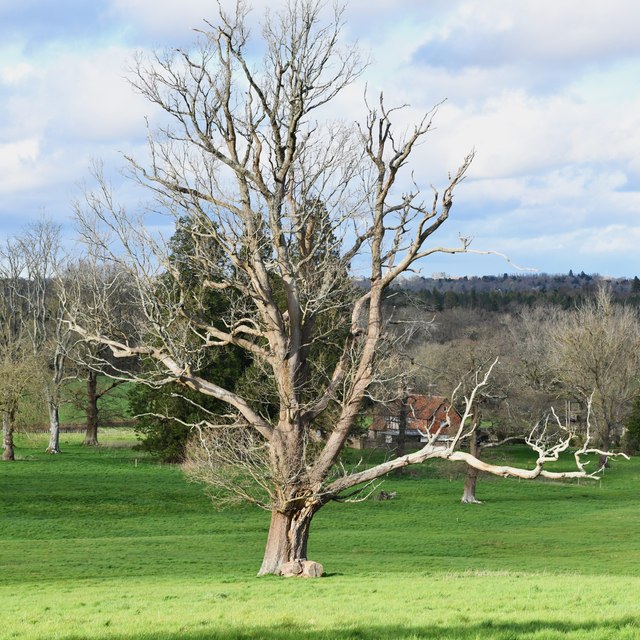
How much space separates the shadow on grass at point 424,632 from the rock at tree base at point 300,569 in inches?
354

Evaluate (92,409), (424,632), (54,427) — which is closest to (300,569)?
(424,632)

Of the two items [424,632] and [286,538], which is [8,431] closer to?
[286,538]

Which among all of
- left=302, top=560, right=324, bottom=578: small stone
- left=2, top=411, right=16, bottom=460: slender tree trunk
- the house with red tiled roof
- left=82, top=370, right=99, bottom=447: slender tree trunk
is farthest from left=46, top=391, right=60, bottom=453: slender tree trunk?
left=302, top=560, right=324, bottom=578: small stone

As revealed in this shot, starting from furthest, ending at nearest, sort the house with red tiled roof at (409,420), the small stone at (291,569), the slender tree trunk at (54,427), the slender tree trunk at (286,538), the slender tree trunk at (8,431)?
the slender tree trunk at (54,427), the house with red tiled roof at (409,420), the slender tree trunk at (8,431), the slender tree trunk at (286,538), the small stone at (291,569)

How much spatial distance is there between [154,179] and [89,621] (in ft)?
Answer: 39.4

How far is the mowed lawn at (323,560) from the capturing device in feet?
40.9

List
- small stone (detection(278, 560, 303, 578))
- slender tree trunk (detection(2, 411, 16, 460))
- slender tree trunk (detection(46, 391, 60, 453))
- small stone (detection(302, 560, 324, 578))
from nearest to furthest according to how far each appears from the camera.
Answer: small stone (detection(302, 560, 324, 578)) < small stone (detection(278, 560, 303, 578)) < slender tree trunk (detection(2, 411, 16, 460)) < slender tree trunk (detection(46, 391, 60, 453))

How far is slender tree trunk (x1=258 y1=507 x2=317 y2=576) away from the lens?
70.8 feet

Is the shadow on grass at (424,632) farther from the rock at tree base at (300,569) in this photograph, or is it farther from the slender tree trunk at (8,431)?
the slender tree trunk at (8,431)

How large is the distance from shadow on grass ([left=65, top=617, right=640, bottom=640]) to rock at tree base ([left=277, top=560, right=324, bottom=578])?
354 inches

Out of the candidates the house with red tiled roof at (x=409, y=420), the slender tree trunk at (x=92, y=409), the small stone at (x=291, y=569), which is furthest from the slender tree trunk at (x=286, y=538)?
the slender tree trunk at (x=92, y=409)

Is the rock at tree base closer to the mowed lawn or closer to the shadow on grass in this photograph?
the mowed lawn

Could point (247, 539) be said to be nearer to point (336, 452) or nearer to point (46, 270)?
point (336, 452)

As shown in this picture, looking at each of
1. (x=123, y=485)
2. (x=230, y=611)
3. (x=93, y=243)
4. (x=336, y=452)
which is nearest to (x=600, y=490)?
(x=123, y=485)
